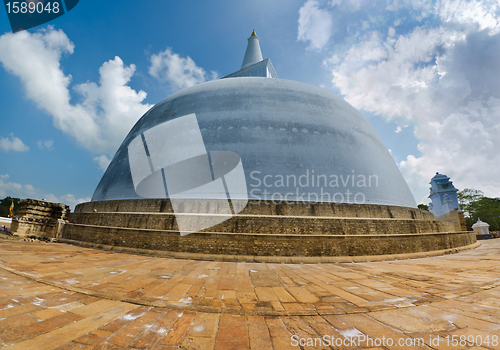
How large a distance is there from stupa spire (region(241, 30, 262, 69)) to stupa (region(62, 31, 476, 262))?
12160 millimetres

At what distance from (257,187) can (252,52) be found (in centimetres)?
2121

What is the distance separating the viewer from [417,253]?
8586 millimetres

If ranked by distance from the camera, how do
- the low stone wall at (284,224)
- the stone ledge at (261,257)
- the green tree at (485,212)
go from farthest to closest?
the green tree at (485,212)
the low stone wall at (284,224)
the stone ledge at (261,257)

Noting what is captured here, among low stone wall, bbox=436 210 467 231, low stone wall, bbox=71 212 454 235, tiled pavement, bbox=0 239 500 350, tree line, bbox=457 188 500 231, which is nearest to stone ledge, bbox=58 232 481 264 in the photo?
low stone wall, bbox=71 212 454 235

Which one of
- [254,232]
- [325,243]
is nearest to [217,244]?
[254,232]

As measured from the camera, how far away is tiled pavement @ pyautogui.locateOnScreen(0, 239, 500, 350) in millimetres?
2092

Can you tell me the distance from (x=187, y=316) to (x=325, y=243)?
6.05 meters

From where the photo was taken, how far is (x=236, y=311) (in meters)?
2.81

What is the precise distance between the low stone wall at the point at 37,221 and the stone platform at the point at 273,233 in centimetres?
326

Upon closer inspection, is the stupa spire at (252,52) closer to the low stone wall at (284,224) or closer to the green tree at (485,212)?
the low stone wall at (284,224)

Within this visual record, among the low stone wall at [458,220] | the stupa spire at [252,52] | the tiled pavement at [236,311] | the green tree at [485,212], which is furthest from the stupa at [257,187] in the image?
the green tree at [485,212]

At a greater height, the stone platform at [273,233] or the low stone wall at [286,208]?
the low stone wall at [286,208]

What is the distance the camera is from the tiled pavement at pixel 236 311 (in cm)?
209

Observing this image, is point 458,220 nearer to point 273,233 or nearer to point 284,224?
point 284,224
